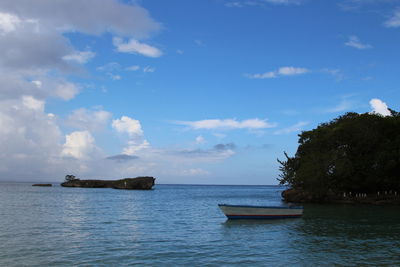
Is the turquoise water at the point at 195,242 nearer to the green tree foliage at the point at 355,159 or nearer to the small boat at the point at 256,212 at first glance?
the small boat at the point at 256,212

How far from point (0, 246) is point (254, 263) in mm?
14937

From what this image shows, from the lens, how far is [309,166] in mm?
59375

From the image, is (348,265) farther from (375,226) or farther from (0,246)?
(0,246)

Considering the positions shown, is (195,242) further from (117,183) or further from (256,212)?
(117,183)

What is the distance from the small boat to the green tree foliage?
71.9 ft

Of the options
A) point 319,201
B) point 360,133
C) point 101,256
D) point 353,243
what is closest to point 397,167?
point 360,133

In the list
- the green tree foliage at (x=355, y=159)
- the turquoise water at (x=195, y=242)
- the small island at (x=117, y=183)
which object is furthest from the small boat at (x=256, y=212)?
the small island at (x=117, y=183)

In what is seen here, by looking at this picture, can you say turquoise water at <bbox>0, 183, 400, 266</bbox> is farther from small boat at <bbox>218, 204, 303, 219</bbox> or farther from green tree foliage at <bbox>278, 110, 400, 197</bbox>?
green tree foliage at <bbox>278, 110, 400, 197</bbox>

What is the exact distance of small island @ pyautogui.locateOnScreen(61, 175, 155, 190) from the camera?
13688cm

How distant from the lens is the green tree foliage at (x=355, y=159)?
2274 inches

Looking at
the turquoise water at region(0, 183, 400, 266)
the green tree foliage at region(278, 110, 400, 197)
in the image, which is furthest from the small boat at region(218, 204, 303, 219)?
the green tree foliage at region(278, 110, 400, 197)

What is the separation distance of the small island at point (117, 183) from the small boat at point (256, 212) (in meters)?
103

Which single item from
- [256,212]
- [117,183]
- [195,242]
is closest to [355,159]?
[256,212]

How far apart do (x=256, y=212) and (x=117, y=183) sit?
11792 cm
